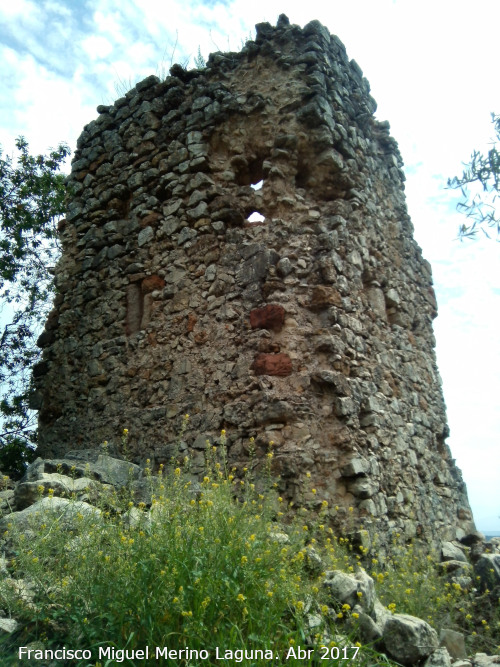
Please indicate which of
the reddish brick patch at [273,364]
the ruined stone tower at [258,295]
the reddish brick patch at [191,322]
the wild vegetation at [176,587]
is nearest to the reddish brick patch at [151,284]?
the ruined stone tower at [258,295]

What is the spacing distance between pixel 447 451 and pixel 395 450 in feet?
6.10

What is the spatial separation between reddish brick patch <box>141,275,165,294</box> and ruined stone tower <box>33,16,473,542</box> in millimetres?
14

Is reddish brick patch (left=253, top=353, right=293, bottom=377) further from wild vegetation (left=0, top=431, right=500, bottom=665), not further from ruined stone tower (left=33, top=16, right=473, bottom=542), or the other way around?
wild vegetation (left=0, top=431, right=500, bottom=665)

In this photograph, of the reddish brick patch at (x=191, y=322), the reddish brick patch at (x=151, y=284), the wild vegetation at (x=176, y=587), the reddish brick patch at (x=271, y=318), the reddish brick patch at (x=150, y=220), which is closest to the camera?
the wild vegetation at (x=176, y=587)

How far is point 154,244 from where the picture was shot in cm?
574

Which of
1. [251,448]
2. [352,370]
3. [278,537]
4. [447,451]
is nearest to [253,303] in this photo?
[352,370]

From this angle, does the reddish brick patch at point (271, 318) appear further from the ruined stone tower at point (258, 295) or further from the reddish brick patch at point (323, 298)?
the reddish brick patch at point (323, 298)

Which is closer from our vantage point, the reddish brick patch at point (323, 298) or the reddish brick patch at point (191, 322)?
the reddish brick patch at point (323, 298)

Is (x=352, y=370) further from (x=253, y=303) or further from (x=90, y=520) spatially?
(x=90, y=520)

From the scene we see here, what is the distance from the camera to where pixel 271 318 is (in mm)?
4711

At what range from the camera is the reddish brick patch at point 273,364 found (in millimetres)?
4574

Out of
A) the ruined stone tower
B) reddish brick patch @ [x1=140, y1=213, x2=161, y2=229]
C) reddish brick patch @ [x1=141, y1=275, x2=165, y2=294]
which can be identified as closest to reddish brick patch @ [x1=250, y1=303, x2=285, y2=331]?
the ruined stone tower

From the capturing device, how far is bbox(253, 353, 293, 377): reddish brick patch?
15.0 ft

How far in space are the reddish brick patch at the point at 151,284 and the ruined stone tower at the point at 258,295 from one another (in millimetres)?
14
